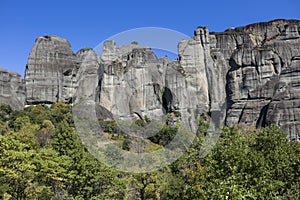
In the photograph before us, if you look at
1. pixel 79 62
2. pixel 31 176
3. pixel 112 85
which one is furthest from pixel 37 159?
pixel 79 62

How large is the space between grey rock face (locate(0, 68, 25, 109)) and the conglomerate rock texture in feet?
0.46

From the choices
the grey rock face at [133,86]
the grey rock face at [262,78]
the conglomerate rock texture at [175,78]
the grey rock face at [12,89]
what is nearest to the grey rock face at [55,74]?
the conglomerate rock texture at [175,78]

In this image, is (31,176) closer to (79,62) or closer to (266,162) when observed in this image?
(266,162)

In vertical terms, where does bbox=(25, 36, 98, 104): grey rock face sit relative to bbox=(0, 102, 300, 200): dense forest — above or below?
above

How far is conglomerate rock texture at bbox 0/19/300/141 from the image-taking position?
53156 millimetres

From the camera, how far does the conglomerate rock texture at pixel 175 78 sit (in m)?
53.2

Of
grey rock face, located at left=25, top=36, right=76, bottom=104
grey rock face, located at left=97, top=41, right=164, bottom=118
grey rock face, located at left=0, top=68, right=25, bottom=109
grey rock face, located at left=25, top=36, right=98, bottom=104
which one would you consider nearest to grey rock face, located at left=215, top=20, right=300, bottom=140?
grey rock face, located at left=97, top=41, right=164, bottom=118

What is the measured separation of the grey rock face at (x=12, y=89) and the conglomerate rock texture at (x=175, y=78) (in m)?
0.14

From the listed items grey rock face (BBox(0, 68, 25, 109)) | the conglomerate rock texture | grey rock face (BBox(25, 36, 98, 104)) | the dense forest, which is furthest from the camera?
grey rock face (BBox(25, 36, 98, 104))

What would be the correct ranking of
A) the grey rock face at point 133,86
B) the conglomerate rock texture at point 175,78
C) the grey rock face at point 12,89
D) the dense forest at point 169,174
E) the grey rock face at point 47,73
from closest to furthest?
the dense forest at point 169,174 < the conglomerate rock texture at point 175,78 < the grey rock face at point 133,86 < the grey rock face at point 12,89 < the grey rock face at point 47,73

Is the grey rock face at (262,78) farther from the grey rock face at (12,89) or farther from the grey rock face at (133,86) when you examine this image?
the grey rock face at (12,89)

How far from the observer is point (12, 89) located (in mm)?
57281

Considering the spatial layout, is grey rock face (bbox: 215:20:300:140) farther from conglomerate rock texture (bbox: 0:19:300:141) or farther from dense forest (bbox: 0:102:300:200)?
dense forest (bbox: 0:102:300:200)

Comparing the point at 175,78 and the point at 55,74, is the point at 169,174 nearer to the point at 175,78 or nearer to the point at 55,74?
the point at 175,78
